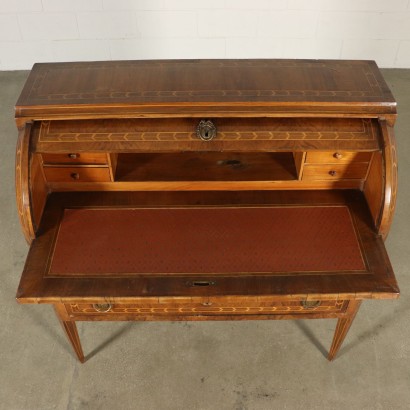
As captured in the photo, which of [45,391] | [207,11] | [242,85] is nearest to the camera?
[242,85]

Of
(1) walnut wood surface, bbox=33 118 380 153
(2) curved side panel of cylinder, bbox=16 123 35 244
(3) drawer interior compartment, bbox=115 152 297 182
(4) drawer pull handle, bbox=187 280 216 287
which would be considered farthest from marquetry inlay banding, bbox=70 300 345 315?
(1) walnut wood surface, bbox=33 118 380 153

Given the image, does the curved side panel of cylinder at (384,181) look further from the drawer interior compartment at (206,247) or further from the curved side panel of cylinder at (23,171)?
the curved side panel of cylinder at (23,171)

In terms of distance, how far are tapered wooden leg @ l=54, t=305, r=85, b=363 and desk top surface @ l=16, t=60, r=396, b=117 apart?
1022 millimetres

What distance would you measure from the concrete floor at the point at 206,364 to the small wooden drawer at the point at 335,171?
1.13 metres

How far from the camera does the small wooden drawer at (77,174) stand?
2.78 meters

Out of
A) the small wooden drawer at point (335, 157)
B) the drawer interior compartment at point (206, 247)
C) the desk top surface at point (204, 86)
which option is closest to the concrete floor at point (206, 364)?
the drawer interior compartment at point (206, 247)

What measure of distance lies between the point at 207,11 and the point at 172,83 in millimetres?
2369

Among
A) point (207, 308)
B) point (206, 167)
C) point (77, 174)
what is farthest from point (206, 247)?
point (77, 174)

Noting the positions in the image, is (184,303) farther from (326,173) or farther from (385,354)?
(385,354)

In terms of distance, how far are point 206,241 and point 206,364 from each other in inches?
40.4

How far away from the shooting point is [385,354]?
330 cm

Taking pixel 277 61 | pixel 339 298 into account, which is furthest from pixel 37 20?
pixel 339 298

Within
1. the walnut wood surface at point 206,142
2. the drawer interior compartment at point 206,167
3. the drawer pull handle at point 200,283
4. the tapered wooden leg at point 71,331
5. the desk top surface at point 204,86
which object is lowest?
the tapered wooden leg at point 71,331

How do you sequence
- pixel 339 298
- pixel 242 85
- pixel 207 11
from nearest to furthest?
pixel 339 298, pixel 242 85, pixel 207 11
